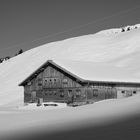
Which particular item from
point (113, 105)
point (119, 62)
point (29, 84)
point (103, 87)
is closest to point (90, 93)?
point (103, 87)

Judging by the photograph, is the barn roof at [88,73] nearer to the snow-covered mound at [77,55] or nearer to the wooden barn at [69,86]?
the wooden barn at [69,86]

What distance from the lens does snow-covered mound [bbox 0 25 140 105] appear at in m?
75.0

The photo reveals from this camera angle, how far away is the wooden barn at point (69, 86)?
38.6 meters

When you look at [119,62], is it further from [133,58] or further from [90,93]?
[90,93]

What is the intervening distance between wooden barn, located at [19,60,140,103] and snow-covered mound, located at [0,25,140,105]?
2037cm

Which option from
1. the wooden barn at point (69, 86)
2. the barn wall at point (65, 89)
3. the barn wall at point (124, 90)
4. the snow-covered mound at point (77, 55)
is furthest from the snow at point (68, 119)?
the snow-covered mound at point (77, 55)

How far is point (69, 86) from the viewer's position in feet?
132

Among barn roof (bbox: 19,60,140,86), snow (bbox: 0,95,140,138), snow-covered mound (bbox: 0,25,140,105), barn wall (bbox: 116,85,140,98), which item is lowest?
snow (bbox: 0,95,140,138)

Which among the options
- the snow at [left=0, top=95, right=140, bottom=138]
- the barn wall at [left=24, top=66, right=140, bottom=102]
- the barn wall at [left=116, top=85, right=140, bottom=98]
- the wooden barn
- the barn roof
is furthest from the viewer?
the barn wall at [left=116, top=85, right=140, bottom=98]

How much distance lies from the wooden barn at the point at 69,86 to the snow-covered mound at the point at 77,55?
802 inches

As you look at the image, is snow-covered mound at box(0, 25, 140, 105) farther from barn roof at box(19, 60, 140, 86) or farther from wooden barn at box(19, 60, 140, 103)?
barn roof at box(19, 60, 140, 86)

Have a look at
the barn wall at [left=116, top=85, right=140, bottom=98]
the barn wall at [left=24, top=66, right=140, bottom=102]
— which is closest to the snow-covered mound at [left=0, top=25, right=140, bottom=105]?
the barn wall at [left=24, top=66, right=140, bottom=102]

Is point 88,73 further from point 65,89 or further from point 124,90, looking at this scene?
point 124,90

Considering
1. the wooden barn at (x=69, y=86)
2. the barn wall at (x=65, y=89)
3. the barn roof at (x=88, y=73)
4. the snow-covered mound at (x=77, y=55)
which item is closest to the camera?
the barn roof at (x=88, y=73)
